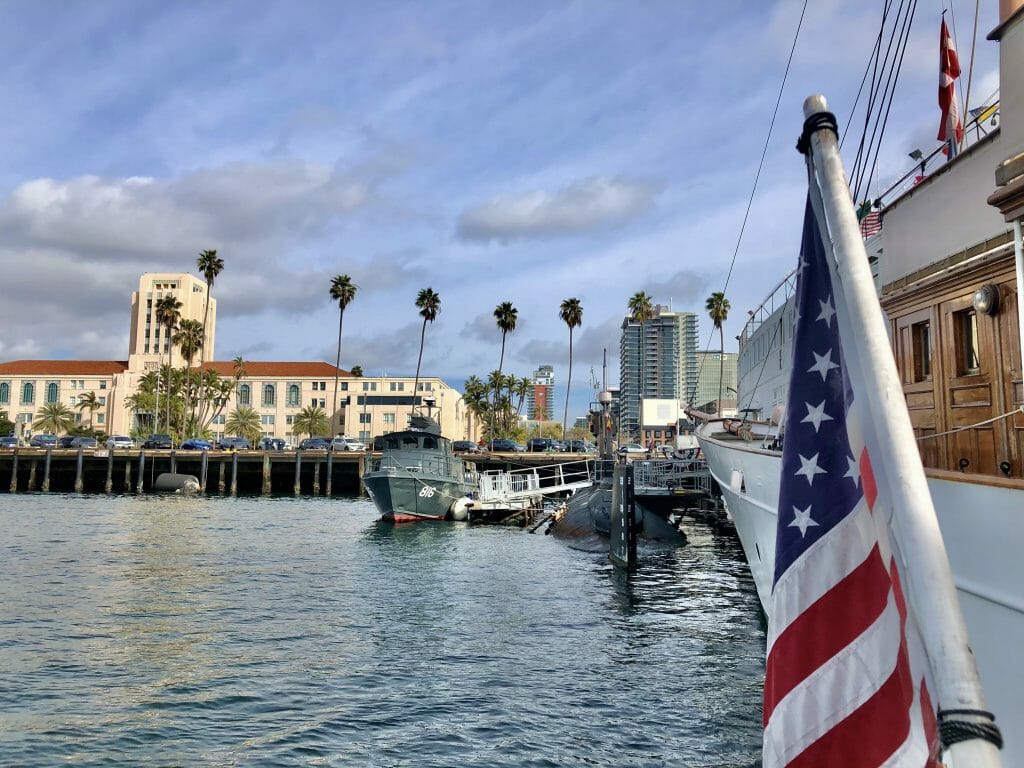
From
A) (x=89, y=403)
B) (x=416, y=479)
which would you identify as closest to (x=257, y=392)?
(x=89, y=403)

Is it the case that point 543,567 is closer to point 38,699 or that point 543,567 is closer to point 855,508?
point 38,699

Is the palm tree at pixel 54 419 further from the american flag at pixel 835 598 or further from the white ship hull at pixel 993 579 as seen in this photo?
the american flag at pixel 835 598

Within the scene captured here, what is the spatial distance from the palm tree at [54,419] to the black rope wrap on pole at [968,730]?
137 meters

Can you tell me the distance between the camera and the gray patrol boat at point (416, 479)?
39.8m

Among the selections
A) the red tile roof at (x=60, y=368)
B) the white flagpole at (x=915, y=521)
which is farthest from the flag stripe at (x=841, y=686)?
the red tile roof at (x=60, y=368)

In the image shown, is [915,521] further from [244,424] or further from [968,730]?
[244,424]

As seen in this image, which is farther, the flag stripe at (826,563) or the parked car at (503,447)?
the parked car at (503,447)

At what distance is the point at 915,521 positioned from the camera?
2559 mm

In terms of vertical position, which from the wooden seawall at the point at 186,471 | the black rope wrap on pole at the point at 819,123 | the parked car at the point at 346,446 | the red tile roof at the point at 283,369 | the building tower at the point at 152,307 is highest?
the building tower at the point at 152,307

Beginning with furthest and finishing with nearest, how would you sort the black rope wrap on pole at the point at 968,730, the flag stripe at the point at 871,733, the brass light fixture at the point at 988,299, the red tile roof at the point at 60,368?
the red tile roof at the point at 60,368
the brass light fixture at the point at 988,299
the flag stripe at the point at 871,733
the black rope wrap on pole at the point at 968,730

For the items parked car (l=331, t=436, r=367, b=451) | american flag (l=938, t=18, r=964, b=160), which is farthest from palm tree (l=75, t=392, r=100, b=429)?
american flag (l=938, t=18, r=964, b=160)

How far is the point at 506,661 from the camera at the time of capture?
13992mm

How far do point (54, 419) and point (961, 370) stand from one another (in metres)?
136

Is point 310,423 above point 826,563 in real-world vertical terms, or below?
above
